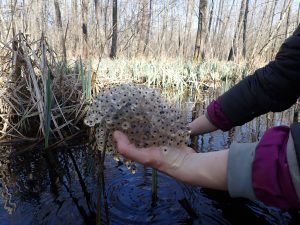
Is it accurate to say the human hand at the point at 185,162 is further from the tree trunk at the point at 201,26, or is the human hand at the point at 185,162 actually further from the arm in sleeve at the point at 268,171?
the tree trunk at the point at 201,26

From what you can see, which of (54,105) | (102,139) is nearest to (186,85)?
(54,105)

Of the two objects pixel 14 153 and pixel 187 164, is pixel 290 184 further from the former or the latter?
pixel 14 153

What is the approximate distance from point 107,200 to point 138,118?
1.03m

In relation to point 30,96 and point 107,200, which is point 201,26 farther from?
point 107,200

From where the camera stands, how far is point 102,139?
112 cm

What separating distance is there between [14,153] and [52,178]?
64 centimetres

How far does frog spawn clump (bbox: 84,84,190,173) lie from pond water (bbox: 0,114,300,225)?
2.53 feet

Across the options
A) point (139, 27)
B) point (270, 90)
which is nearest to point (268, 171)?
point (270, 90)

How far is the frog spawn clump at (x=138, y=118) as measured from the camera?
922 millimetres

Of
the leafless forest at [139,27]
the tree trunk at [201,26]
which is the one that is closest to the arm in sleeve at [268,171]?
the leafless forest at [139,27]

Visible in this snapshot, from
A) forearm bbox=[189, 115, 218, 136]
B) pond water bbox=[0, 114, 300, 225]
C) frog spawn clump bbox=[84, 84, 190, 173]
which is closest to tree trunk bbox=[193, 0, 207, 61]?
pond water bbox=[0, 114, 300, 225]

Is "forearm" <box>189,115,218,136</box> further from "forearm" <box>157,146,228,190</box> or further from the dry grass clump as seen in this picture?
the dry grass clump

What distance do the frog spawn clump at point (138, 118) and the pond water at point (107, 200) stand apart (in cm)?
77

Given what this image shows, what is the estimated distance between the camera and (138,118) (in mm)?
984
